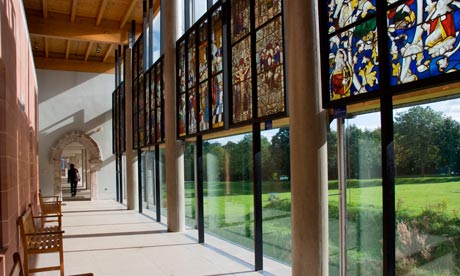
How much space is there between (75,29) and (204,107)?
9837 mm

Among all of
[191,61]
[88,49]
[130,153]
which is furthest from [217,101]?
[88,49]

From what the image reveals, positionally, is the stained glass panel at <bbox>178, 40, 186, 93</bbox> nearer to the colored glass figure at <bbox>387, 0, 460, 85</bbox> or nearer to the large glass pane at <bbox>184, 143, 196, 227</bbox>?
the large glass pane at <bbox>184, 143, 196, 227</bbox>

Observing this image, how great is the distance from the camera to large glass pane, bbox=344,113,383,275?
4.72 m

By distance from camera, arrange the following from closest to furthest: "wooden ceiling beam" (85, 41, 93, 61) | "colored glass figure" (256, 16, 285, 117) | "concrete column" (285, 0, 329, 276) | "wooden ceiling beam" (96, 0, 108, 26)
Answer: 1. "concrete column" (285, 0, 329, 276)
2. "colored glass figure" (256, 16, 285, 117)
3. "wooden ceiling beam" (96, 0, 108, 26)
4. "wooden ceiling beam" (85, 41, 93, 61)

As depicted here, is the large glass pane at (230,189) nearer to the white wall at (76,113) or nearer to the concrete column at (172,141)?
the concrete column at (172,141)

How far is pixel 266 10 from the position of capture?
588cm

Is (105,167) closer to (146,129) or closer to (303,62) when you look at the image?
(146,129)

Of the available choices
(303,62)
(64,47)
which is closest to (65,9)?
(64,47)

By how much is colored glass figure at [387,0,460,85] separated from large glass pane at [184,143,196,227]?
7117 mm

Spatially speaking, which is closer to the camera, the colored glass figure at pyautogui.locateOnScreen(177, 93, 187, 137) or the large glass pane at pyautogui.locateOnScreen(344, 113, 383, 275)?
the large glass pane at pyautogui.locateOnScreen(344, 113, 383, 275)

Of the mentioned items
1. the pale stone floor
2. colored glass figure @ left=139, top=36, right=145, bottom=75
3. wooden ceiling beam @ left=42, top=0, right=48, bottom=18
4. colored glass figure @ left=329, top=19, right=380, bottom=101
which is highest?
wooden ceiling beam @ left=42, top=0, right=48, bottom=18

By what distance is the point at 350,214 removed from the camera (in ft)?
16.4

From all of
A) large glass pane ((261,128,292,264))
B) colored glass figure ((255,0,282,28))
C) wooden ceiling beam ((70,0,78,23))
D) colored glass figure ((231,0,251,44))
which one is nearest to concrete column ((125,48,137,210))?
wooden ceiling beam ((70,0,78,23))

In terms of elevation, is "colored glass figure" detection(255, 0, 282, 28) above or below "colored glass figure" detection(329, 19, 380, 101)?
above
